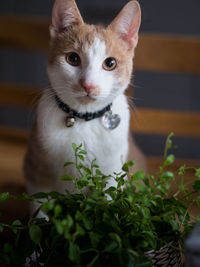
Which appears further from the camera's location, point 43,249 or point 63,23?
point 63,23

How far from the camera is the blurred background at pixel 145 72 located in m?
1.89

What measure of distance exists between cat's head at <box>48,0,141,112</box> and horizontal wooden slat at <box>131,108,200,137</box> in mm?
909

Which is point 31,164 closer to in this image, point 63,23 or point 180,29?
point 63,23

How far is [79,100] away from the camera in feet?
3.31

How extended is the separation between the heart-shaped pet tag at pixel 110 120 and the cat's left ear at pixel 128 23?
0.24m

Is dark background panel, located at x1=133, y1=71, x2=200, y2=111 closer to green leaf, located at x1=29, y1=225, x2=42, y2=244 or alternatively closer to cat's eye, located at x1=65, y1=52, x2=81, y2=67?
cat's eye, located at x1=65, y1=52, x2=81, y2=67

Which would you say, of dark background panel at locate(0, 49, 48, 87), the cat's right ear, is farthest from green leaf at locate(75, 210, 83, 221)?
dark background panel at locate(0, 49, 48, 87)

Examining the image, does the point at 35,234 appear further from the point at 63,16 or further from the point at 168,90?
the point at 168,90

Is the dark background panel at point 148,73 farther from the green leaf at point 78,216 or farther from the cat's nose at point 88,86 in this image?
the green leaf at point 78,216

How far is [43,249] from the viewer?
743mm

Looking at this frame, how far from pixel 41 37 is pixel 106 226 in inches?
62.7

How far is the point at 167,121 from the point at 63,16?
1.10 meters

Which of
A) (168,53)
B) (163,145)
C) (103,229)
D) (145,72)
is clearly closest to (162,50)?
(168,53)

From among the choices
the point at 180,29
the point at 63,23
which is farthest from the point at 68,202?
the point at 180,29
